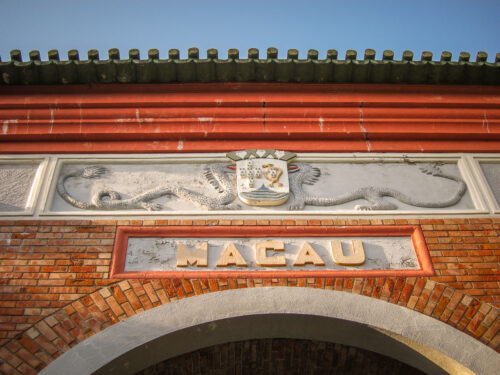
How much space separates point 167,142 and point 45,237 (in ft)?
4.93

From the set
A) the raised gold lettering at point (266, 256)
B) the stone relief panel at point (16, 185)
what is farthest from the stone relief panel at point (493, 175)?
the stone relief panel at point (16, 185)

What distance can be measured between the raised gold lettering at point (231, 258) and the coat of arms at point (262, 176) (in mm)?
553

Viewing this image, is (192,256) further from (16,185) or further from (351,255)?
(16,185)

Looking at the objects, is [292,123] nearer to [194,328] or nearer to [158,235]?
[158,235]

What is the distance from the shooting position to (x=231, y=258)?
14.6ft

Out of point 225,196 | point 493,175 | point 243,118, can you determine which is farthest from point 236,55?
point 493,175

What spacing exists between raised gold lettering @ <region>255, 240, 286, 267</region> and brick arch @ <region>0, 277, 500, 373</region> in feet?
0.53

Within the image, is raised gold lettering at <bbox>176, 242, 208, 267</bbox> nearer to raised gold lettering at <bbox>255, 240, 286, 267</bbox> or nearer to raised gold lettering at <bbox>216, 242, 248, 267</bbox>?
raised gold lettering at <bbox>216, 242, 248, 267</bbox>

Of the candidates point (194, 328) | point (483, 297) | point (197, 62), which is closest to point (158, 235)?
point (194, 328)

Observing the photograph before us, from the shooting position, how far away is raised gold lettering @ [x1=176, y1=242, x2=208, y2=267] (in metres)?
4.40

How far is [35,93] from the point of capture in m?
5.54

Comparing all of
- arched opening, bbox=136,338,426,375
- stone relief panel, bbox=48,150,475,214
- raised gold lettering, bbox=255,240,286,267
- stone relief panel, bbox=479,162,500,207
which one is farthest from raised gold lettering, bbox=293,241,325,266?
stone relief panel, bbox=479,162,500,207

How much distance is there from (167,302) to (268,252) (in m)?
0.93

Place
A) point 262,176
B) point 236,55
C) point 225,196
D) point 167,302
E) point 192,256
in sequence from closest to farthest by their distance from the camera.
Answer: point 167,302, point 192,256, point 225,196, point 262,176, point 236,55
